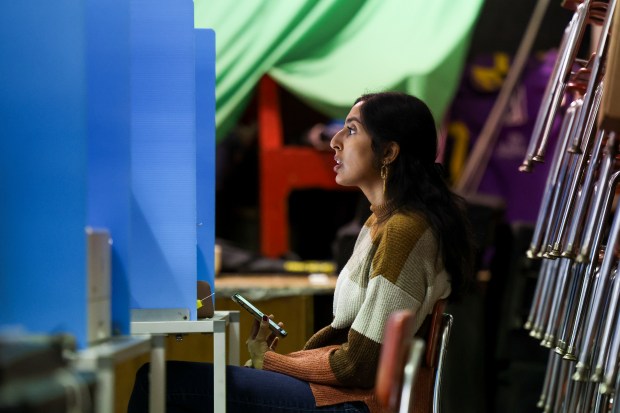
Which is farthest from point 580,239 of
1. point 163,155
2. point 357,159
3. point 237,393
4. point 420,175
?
point 163,155

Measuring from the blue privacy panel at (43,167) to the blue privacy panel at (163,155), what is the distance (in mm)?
542

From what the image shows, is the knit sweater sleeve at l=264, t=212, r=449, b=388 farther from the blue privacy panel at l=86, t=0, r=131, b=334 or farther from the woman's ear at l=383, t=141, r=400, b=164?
the blue privacy panel at l=86, t=0, r=131, b=334

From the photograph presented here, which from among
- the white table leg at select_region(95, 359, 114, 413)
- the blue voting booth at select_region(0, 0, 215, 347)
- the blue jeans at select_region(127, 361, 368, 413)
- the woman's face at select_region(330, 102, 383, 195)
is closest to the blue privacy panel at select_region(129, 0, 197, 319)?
the blue voting booth at select_region(0, 0, 215, 347)

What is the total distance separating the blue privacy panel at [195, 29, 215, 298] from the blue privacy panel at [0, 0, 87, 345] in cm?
96

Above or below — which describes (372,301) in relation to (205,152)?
below

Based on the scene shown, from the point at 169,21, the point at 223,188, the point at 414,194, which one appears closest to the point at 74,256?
the point at 169,21

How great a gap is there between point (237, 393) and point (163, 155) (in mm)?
612

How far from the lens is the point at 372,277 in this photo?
98.0 inches

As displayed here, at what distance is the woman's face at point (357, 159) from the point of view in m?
2.77

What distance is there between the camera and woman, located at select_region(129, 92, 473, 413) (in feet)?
8.14

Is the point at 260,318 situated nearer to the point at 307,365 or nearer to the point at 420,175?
the point at 307,365

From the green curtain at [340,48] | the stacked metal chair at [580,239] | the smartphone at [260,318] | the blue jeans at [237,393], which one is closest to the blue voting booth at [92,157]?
the blue jeans at [237,393]

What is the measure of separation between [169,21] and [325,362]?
90cm

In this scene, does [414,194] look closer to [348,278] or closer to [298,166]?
[348,278]
